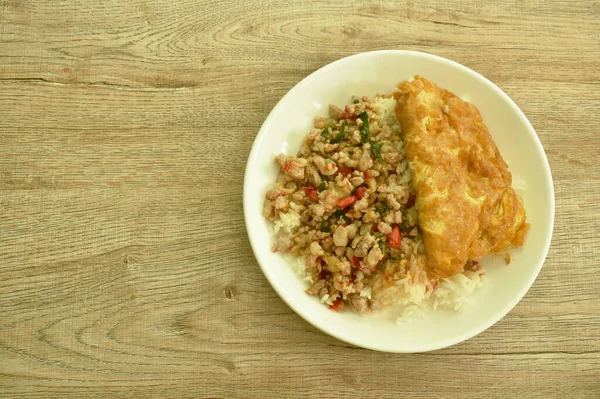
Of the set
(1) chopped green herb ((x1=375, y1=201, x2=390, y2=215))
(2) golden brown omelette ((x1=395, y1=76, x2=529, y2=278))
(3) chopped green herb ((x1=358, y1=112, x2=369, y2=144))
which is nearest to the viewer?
(2) golden brown omelette ((x1=395, y1=76, x2=529, y2=278))

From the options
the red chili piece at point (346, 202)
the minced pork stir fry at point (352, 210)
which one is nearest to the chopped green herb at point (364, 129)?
the minced pork stir fry at point (352, 210)

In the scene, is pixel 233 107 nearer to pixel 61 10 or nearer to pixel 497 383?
pixel 61 10

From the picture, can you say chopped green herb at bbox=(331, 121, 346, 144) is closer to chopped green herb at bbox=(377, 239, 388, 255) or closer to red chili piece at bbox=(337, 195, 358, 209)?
red chili piece at bbox=(337, 195, 358, 209)

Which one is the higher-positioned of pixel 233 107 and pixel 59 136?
pixel 233 107

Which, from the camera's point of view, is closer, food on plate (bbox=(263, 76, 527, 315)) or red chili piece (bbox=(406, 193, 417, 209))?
food on plate (bbox=(263, 76, 527, 315))

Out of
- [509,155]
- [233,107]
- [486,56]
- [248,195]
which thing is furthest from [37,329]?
[486,56]

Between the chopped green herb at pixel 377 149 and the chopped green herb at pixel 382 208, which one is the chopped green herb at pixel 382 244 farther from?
the chopped green herb at pixel 377 149

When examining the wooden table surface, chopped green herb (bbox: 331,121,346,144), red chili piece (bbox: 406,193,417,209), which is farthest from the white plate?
red chili piece (bbox: 406,193,417,209)

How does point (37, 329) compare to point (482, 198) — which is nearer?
point (482, 198)
